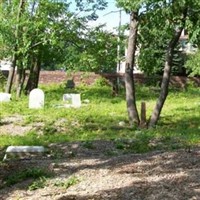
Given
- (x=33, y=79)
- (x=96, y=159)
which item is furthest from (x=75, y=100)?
(x=96, y=159)

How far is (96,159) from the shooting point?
28.6 ft

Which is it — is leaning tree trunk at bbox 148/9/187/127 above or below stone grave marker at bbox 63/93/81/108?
above

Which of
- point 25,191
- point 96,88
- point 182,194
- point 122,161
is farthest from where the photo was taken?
point 96,88

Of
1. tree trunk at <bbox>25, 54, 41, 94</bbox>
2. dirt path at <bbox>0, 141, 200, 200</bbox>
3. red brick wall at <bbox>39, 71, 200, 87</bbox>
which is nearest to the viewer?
dirt path at <bbox>0, 141, 200, 200</bbox>

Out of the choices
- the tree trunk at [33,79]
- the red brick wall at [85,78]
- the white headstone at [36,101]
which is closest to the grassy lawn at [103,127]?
the white headstone at [36,101]

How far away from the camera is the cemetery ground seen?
6234mm

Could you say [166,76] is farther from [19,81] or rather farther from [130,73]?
[19,81]

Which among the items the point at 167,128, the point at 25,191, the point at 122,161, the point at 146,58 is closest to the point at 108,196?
the point at 25,191

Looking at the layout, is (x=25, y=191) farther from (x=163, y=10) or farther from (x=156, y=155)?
(x=163, y=10)

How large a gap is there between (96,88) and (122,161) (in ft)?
87.3

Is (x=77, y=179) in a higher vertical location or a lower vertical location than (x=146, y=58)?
lower

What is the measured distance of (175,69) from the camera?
151ft

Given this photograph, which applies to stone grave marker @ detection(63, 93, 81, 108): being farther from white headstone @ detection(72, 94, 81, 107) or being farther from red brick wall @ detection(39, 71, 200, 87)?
red brick wall @ detection(39, 71, 200, 87)

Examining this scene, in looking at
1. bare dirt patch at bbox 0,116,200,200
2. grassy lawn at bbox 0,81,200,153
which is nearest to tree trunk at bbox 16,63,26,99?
grassy lawn at bbox 0,81,200,153
